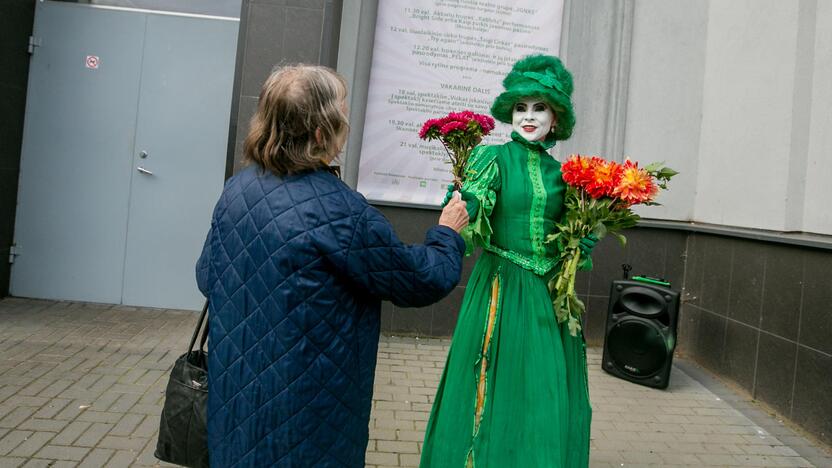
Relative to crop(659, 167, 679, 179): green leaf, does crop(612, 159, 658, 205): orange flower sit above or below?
below

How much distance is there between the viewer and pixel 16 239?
638cm

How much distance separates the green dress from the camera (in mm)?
2725

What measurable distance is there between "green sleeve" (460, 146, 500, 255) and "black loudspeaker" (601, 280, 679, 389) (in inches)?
101

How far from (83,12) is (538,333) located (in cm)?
560

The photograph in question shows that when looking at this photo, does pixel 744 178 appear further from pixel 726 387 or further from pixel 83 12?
pixel 83 12

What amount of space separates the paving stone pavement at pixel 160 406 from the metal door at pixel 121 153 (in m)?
0.63

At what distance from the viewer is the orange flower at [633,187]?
275 cm

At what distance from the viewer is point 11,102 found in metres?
6.11

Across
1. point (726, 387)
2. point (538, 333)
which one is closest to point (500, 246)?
point (538, 333)

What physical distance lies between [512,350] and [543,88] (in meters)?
1.14

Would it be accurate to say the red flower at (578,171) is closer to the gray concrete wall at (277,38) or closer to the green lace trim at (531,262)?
the green lace trim at (531,262)

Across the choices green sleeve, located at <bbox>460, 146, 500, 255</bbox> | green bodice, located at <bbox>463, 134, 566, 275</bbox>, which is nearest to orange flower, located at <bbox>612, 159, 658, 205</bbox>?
green bodice, located at <bbox>463, 134, 566, 275</bbox>

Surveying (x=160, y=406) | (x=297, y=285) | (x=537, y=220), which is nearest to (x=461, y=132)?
(x=537, y=220)

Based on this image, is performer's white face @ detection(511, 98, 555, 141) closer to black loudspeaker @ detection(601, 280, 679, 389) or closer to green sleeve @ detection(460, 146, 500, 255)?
green sleeve @ detection(460, 146, 500, 255)
